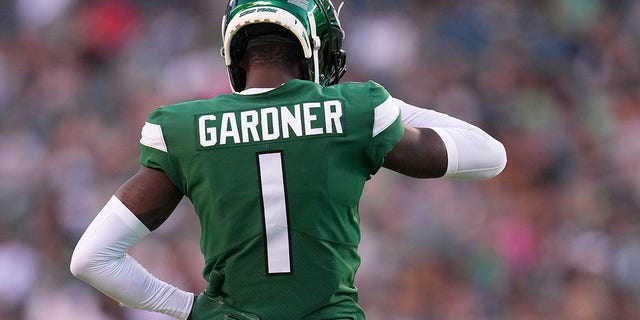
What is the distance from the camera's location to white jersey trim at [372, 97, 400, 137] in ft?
8.89

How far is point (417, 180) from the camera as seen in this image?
8.15m

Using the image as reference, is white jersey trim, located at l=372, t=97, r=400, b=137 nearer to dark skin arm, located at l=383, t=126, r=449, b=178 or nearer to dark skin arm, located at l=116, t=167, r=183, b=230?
dark skin arm, located at l=383, t=126, r=449, b=178

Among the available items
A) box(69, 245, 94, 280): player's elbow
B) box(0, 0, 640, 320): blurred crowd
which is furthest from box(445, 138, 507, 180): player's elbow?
box(0, 0, 640, 320): blurred crowd

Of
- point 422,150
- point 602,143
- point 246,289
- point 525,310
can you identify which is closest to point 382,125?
point 422,150

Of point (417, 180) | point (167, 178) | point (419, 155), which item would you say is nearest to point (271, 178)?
point (167, 178)

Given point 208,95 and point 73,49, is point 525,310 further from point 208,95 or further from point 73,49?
point 73,49

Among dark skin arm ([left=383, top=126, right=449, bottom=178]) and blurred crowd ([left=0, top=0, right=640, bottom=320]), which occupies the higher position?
dark skin arm ([left=383, top=126, right=449, bottom=178])

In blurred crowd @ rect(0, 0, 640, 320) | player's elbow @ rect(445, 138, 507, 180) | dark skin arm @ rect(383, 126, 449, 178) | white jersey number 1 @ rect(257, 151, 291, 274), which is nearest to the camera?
white jersey number 1 @ rect(257, 151, 291, 274)

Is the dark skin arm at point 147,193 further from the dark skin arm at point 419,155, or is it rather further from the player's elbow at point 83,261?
the dark skin arm at point 419,155

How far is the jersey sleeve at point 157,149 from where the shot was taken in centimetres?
273

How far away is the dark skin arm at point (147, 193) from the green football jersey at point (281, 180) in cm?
4

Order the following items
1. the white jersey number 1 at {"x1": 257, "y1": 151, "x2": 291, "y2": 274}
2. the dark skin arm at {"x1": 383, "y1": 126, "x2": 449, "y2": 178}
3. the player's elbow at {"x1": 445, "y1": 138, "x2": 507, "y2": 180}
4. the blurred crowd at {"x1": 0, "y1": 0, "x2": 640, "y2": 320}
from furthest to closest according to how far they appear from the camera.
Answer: the blurred crowd at {"x1": 0, "y1": 0, "x2": 640, "y2": 320}, the player's elbow at {"x1": 445, "y1": 138, "x2": 507, "y2": 180}, the dark skin arm at {"x1": 383, "y1": 126, "x2": 449, "y2": 178}, the white jersey number 1 at {"x1": 257, "y1": 151, "x2": 291, "y2": 274}

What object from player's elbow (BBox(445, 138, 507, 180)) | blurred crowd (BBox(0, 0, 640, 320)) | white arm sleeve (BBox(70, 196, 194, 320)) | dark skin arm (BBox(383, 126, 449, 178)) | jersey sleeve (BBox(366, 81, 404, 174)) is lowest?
blurred crowd (BBox(0, 0, 640, 320))

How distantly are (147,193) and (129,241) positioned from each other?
0.14 metres
